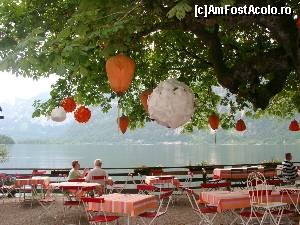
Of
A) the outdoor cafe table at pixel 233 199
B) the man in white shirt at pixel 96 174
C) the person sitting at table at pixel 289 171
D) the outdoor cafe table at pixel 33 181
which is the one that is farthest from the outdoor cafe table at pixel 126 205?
the person sitting at table at pixel 289 171

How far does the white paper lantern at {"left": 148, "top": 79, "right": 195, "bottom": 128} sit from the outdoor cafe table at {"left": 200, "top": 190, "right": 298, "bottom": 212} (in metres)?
3.01

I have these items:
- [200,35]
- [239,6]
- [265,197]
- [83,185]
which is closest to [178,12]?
[239,6]

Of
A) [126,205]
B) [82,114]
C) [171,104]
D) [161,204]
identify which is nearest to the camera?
[171,104]

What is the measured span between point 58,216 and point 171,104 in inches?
264

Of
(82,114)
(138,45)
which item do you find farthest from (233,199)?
(138,45)

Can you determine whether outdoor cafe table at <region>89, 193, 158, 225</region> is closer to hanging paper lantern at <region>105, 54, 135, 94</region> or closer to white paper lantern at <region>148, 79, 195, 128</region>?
white paper lantern at <region>148, 79, 195, 128</region>

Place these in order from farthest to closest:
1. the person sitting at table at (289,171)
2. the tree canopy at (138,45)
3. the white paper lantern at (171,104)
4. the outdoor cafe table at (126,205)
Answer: the person sitting at table at (289,171), the outdoor cafe table at (126,205), the white paper lantern at (171,104), the tree canopy at (138,45)

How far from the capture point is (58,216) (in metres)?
10.2

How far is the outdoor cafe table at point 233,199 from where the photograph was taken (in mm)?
7065

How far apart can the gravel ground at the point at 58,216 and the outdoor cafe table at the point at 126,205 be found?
2.04m

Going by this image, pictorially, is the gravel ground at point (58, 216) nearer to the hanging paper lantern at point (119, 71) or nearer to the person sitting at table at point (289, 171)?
the person sitting at table at point (289, 171)

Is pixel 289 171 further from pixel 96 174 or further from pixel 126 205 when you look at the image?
pixel 126 205

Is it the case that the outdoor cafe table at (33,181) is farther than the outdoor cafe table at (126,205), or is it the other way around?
the outdoor cafe table at (33,181)

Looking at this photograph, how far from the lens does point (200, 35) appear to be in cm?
654
